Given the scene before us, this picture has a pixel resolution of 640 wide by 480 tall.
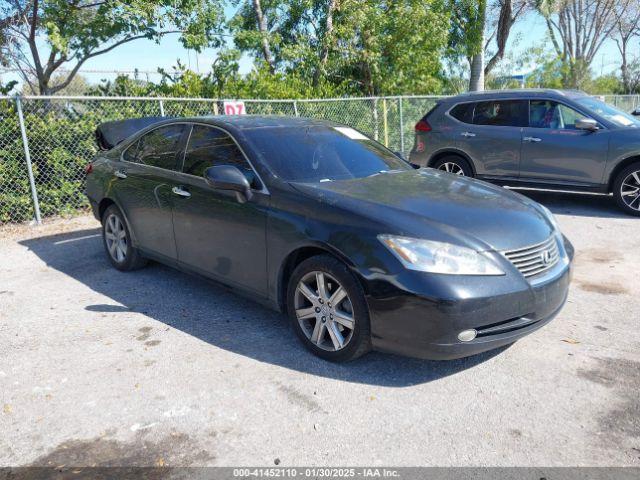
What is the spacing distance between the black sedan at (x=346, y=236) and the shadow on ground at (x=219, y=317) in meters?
0.19

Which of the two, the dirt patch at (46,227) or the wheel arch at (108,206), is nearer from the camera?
the wheel arch at (108,206)

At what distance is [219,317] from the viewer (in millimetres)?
4582

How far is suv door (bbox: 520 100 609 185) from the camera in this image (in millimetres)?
8016

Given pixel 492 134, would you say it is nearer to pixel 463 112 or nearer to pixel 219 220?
pixel 463 112

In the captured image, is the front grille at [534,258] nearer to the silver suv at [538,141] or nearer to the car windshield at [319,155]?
the car windshield at [319,155]

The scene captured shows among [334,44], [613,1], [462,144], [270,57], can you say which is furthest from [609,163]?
[613,1]

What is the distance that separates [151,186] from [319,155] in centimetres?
167

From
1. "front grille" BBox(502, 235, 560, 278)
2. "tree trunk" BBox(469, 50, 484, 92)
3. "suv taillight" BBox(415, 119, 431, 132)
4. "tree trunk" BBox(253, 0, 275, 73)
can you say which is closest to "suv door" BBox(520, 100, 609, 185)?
"suv taillight" BBox(415, 119, 431, 132)

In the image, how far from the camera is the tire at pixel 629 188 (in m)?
7.80

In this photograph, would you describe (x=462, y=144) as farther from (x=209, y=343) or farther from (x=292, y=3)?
(x=292, y=3)

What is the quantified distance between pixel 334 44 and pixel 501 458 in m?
13.7

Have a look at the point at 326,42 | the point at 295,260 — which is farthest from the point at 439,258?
the point at 326,42

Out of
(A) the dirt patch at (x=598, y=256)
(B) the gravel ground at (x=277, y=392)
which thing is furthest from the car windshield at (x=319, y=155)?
(A) the dirt patch at (x=598, y=256)

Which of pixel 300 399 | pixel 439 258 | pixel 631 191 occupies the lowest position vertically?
pixel 300 399
